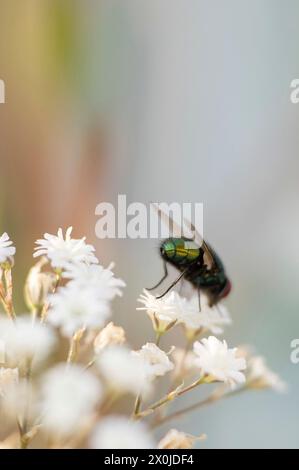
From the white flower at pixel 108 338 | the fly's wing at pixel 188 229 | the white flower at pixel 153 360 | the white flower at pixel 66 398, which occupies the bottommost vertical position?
the white flower at pixel 66 398

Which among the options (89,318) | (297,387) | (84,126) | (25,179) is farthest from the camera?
(84,126)

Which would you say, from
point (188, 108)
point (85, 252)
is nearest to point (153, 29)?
point (188, 108)

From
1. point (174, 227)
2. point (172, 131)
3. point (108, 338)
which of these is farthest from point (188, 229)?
point (172, 131)

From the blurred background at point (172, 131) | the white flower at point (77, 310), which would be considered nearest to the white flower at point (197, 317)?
the white flower at point (77, 310)

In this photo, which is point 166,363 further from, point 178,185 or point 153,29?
point 153,29

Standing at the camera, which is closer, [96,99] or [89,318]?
[89,318]

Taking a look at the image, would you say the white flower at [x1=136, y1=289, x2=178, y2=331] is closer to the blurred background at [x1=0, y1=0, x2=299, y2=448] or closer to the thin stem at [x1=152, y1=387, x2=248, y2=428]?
the thin stem at [x1=152, y1=387, x2=248, y2=428]

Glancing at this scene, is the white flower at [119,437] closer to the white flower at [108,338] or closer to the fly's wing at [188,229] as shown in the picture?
the white flower at [108,338]
